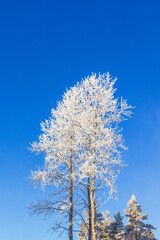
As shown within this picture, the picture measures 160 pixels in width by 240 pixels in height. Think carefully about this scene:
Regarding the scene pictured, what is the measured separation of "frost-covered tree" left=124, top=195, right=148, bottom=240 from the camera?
121ft

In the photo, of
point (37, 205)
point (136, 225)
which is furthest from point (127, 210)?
point (37, 205)

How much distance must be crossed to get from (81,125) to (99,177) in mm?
2902

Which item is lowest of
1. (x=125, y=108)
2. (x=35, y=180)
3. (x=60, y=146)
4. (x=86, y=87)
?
(x=35, y=180)

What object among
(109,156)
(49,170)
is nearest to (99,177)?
(109,156)

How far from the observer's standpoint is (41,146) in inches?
601

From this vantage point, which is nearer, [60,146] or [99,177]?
[99,177]

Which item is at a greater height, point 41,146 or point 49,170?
point 41,146

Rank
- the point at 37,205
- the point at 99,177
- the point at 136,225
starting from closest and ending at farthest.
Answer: the point at 99,177 < the point at 37,205 < the point at 136,225

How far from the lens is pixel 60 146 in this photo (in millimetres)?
15055

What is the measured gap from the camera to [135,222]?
37.8 meters

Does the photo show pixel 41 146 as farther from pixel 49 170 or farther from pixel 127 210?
pixel 127 210

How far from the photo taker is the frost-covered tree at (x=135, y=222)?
36.9 m

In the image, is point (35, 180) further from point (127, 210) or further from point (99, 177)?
point (127, 210)

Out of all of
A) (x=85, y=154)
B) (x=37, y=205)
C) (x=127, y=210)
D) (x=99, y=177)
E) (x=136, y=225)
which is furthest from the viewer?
(x=127, y=210)
